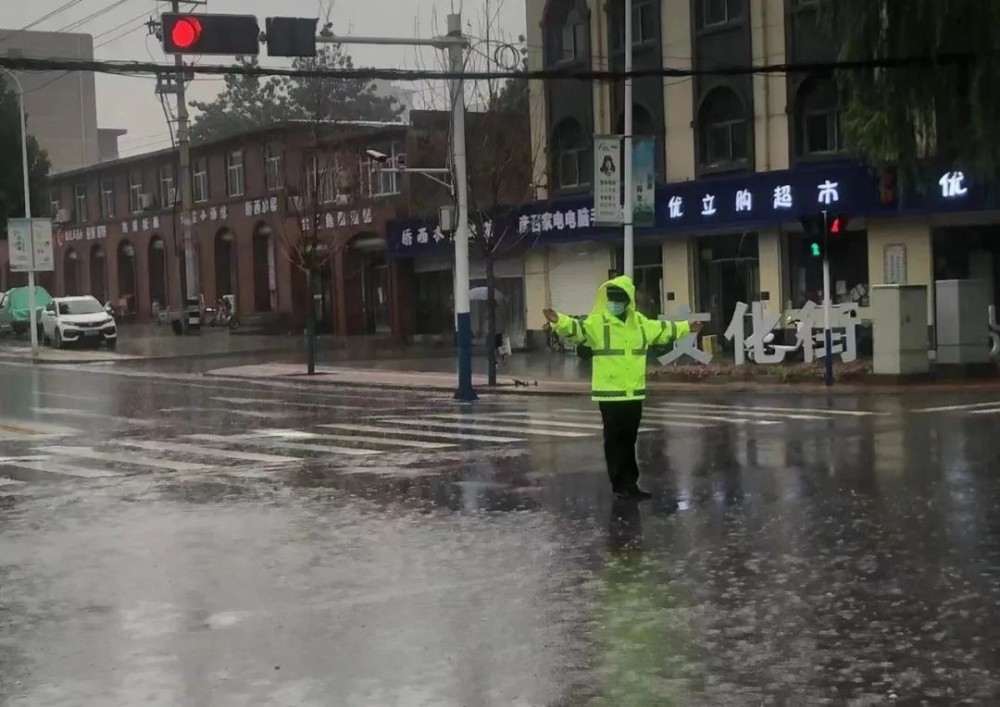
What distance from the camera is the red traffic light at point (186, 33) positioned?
16219 millimetres

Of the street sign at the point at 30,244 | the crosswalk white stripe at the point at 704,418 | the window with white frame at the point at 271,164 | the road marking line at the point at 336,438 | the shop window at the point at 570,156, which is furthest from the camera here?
the window with white frame at the point at 271,164

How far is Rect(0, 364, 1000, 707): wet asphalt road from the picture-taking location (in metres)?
6.67

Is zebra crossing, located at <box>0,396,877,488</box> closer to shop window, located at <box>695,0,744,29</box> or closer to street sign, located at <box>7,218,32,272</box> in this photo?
shop window, located at <box>695,0,744,29</box>

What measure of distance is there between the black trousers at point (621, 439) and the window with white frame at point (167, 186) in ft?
168

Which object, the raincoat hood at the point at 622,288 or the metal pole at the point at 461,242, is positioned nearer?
the raincoat hood at the point at 622,288

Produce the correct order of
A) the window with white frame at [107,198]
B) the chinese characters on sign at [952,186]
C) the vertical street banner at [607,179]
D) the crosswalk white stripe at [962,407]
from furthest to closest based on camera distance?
the window with white frame at [107,198]
the chinese characters on sign at [952,186]
the vertical street banner at [607,179]
the crosswalk white stripe at [962,407]

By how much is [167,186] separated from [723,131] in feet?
109

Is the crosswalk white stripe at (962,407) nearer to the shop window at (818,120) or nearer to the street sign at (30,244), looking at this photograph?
the shop window at (818,120)

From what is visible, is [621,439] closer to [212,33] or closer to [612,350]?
[612,350]

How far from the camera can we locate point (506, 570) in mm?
9242

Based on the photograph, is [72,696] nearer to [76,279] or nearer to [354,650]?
[354,650]

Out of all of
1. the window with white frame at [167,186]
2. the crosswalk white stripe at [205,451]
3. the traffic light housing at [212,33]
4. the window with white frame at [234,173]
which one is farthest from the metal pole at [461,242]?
the window with white frame at [167,186]

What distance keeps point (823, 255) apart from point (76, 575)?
18011mm

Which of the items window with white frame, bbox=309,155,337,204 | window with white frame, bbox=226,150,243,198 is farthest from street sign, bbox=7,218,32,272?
window with white frame, bbox=226,150,243,198
